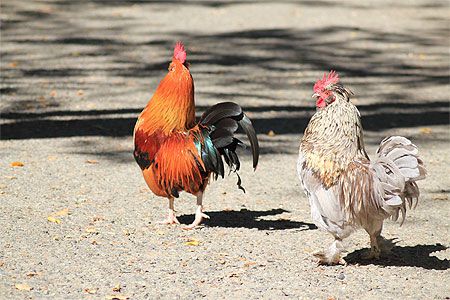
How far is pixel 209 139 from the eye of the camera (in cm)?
777

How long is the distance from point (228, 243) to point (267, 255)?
0.44m

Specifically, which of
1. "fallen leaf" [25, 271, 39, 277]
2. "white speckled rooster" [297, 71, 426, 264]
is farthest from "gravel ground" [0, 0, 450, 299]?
"white speckled rooster" [297, 71, 426, 264]

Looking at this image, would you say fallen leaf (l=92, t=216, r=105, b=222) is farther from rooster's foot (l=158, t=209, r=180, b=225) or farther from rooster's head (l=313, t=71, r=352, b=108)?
rooster's head (l=313, t=71, r=352, b=108)

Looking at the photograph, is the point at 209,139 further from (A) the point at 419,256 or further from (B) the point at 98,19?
(B) the point at 98,19

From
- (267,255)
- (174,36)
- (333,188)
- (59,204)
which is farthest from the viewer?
(174,36)

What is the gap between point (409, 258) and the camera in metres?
7.39

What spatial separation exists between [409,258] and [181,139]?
86.2 inches

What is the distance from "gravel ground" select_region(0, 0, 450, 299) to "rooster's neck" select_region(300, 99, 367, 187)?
0.83m

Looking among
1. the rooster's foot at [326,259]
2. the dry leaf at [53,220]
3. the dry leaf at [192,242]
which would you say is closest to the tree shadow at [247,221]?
the dry leaf at [192,242]

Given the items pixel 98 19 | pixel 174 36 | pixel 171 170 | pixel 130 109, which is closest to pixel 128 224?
pixel 171 170

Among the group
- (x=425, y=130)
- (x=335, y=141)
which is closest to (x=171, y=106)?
(x=335, y=141)

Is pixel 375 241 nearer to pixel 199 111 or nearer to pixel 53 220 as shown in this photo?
pixel 53 220

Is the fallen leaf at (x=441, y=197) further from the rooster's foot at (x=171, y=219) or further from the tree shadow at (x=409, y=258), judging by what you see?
the rooster's foot at (x=171, y=219)

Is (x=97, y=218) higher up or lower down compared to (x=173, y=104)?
lower down
